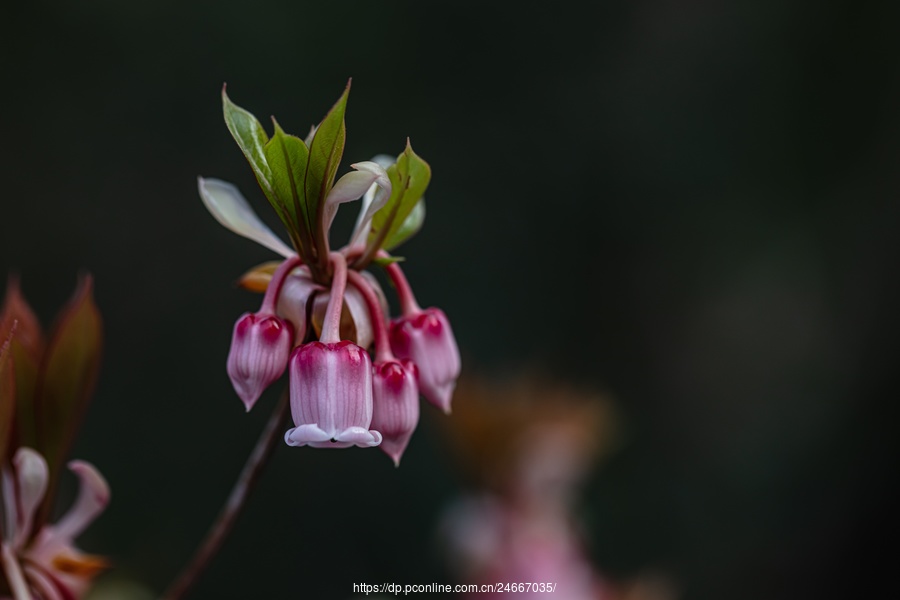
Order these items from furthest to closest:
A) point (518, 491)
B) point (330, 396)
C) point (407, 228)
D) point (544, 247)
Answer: point (544, 247)
point (518, 491)
point (407, 228)
point (330, 396)

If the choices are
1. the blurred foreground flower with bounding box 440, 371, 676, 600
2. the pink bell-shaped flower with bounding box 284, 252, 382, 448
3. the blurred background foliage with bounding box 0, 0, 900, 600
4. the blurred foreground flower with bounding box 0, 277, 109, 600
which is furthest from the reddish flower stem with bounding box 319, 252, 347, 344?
the blurred background foliage with bounding box 0, 0, 900, 600

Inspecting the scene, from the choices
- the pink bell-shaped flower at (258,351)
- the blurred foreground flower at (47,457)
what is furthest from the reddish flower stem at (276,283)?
the blurred foreground flower at (47,457)

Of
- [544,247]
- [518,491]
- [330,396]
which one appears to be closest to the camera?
[330,396]

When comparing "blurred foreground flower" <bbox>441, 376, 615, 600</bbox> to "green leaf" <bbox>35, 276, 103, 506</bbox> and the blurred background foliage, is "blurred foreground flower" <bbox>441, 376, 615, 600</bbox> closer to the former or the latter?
"green leaf" <bbox>35, 276, 103, 506</bbox>

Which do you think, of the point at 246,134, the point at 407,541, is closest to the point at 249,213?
the point at 246,134

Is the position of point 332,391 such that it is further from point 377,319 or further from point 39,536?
point 39,536

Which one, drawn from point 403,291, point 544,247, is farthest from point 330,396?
point 544,247
